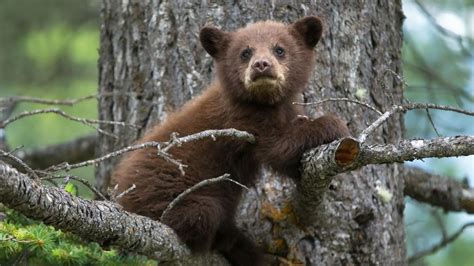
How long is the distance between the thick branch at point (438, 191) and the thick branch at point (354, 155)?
197 centimetres

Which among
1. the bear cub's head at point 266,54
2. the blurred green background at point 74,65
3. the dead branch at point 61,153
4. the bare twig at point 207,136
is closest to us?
the bare twig at point 207,136

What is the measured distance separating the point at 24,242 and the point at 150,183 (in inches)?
78.1

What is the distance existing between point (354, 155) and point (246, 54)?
1.97m

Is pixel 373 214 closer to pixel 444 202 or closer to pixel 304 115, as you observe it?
pixel 304 115

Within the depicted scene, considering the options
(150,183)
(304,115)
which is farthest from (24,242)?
(304,115)

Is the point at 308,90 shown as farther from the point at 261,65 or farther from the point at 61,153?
the point at 61,153

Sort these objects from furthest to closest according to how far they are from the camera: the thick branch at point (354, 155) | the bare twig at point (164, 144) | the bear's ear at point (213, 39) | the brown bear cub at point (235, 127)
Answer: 1. the bear's ear at point (213, 39)
2. the brown bear cub at point (235, 127)
3. the bare twig at point (164, 144)
4. the thick branch at point (354, 155)

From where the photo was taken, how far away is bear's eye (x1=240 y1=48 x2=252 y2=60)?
666cm

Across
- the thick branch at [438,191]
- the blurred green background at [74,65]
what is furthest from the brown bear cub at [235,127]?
the blurred green background at [74,65]

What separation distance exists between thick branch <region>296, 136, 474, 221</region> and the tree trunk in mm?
516

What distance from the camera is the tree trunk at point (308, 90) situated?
6555 mm

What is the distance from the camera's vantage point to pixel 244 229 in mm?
6621

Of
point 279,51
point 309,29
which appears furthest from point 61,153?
point 309,29

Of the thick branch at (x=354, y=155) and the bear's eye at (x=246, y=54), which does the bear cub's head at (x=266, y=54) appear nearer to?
the bear's eye at (x=246, y=54)
